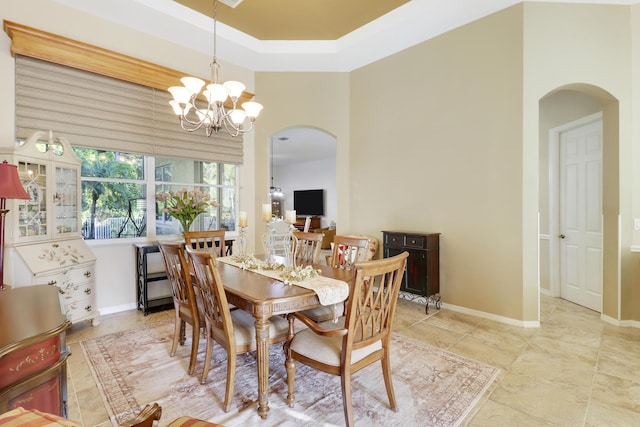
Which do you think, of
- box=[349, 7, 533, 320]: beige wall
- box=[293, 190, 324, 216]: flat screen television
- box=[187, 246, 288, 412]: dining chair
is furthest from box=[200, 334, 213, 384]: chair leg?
box=[293, 190, 324, 216]: flat screen television

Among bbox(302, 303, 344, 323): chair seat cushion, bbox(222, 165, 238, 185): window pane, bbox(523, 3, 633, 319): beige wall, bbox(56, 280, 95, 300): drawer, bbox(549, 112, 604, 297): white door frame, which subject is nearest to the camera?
bbox(302, 303, 344, 323): chair seat cushion

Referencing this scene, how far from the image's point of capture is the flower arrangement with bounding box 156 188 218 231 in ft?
12.2

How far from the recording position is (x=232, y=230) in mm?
4703

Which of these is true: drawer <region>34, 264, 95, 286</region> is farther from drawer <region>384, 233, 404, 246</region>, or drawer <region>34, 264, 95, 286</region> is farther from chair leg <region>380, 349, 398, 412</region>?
drawer <region>384, 233, 404, 246</region>

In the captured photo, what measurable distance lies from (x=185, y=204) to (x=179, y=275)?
5.12ft

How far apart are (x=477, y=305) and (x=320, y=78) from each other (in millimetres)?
3806

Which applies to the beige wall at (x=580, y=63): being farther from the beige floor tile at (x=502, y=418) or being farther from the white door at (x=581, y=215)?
the beige floor tile at (x=502, y=418)

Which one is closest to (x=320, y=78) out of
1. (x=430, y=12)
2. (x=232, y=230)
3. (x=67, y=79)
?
(x=430, y=12)

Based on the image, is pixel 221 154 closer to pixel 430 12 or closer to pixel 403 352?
pixel 430 12

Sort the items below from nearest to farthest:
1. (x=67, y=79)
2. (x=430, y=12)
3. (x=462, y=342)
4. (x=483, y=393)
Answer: (x=483, y=393) < (x=462, y=342) < (x=67, y=79) < (x=430, y=12)

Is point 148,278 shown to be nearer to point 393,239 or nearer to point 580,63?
point 393,239

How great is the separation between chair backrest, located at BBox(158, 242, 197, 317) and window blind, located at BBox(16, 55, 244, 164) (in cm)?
190

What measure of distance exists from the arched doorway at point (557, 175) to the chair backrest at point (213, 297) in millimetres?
3706

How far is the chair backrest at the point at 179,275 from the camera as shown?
2.26 m
